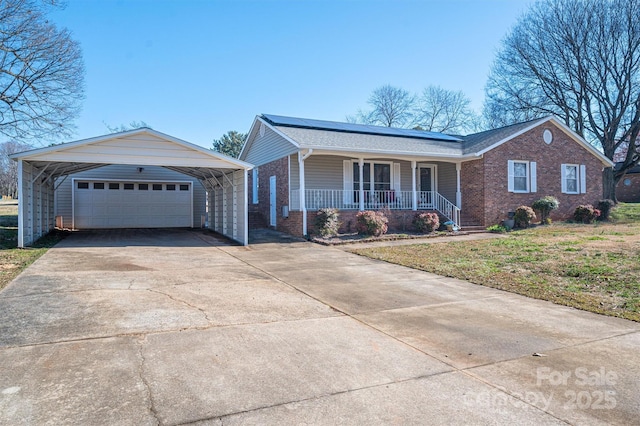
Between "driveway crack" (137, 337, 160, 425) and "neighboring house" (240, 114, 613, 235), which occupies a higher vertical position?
"neighboring house" (240, 114, 613, 235)

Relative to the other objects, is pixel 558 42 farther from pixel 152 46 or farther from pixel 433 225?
pixel 152 46

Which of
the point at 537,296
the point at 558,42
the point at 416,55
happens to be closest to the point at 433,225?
the point at 416,55

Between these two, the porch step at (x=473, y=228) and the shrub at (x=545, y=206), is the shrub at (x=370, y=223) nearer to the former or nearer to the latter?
the porch step at (x=473, y=228)

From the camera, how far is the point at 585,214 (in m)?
18.6

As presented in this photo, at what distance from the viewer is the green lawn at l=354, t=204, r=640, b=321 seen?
261 inches

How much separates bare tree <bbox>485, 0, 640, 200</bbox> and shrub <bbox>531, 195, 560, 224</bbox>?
479 inches

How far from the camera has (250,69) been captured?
57.9 feet

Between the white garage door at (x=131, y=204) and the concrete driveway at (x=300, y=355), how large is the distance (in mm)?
11914

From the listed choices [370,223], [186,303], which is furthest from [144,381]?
[370,223]

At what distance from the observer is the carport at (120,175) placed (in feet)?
38.6

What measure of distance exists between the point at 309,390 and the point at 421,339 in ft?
6.00

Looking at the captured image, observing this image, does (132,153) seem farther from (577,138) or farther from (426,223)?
(577,138)

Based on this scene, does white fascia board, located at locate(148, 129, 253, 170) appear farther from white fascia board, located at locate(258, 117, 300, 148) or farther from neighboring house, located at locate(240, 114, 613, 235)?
neighboring house, located at locate(240, 114, 613, 235)

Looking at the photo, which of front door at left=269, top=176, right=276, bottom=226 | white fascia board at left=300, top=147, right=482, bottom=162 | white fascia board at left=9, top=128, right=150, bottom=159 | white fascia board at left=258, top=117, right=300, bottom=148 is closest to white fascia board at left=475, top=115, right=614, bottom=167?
white fascia board at left=300, top=147, right=482, bottom=162
